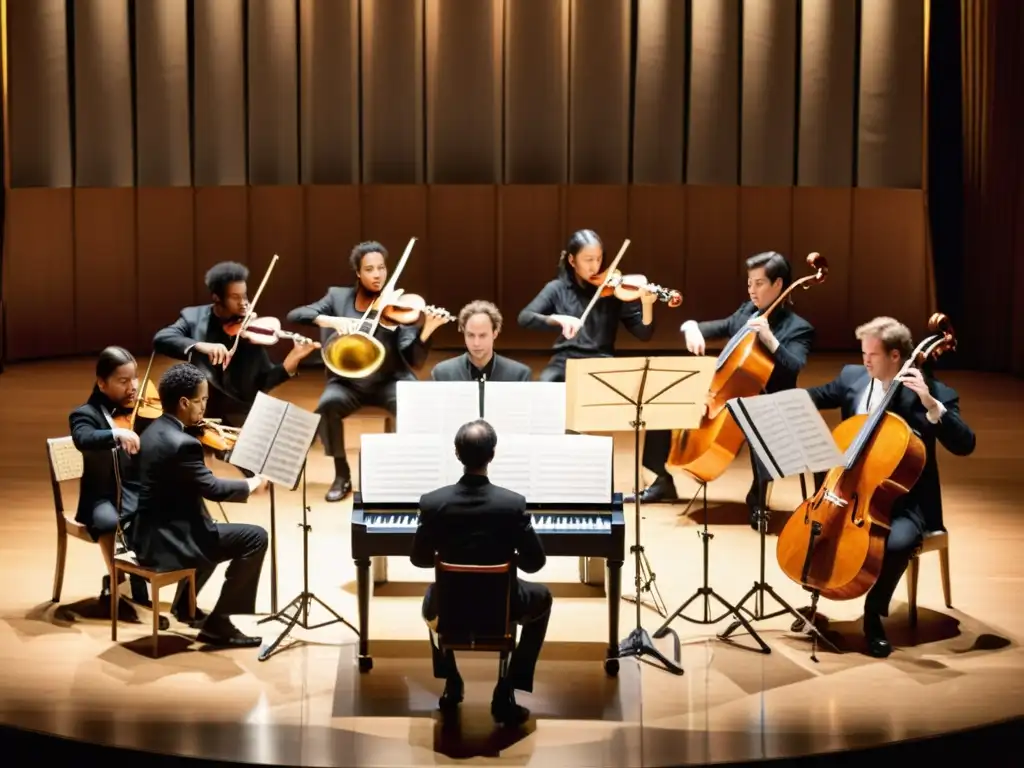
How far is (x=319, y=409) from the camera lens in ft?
21.5

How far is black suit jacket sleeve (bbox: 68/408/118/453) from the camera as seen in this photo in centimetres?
479

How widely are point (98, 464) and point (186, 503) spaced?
1.89 ft

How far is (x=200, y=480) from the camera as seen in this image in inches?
177

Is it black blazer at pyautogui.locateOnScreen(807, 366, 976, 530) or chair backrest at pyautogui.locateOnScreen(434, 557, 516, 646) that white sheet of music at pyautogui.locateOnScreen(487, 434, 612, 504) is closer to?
chair backrest at pyautogui.locateOnScreen(434, 557, 516, 646)

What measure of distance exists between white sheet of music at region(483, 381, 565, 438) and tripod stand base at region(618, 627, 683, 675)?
2.58ft

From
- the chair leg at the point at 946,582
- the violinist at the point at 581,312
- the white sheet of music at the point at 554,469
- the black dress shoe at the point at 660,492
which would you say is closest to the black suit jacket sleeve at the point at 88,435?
the white sheet of music at the point at 554,469

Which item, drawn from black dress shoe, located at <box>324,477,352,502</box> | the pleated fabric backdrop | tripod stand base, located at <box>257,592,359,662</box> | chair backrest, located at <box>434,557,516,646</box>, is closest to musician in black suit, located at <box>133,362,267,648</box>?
tripod stand base, located at <box>257,592,359,662</box>

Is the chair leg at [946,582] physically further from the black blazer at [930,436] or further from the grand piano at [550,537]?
the grand piano at [550,537]

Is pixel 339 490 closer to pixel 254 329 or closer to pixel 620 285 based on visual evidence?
pixel 254 329

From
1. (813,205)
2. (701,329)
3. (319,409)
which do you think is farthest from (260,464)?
(813,205)

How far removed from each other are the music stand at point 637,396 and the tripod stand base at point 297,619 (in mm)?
983

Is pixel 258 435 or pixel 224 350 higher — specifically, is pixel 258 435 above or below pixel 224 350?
below

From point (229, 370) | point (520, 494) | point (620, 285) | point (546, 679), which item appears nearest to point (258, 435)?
point (520, 494)

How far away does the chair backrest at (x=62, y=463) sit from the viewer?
16.4 feet
